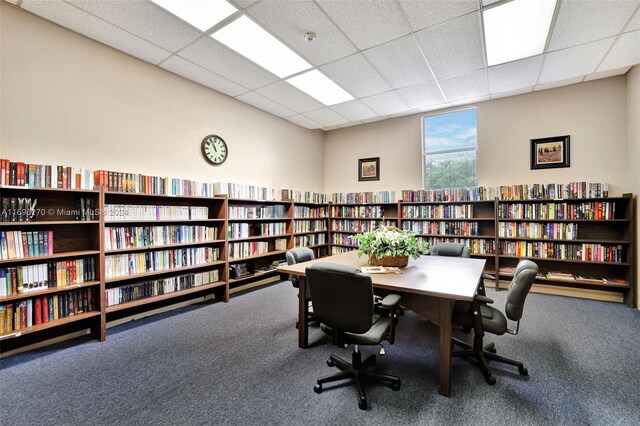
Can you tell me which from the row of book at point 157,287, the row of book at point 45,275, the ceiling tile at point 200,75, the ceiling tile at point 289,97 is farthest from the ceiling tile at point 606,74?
the row of book at point 45,275

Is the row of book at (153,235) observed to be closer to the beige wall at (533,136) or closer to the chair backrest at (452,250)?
the chair backrest at (452,250)

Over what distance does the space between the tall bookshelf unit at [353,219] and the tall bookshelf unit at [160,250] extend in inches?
109

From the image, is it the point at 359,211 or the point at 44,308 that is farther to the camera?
the point at 359,211

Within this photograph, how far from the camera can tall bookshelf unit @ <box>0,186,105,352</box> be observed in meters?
2.34

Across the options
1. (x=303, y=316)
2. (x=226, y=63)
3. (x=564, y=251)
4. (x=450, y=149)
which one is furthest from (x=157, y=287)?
(x=564, y=251)

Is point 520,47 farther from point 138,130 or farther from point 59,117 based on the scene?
point 59,117

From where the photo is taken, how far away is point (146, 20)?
2.63 m

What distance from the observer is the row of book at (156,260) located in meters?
2.96

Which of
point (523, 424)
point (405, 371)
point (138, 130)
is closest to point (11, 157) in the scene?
point (138, 130)

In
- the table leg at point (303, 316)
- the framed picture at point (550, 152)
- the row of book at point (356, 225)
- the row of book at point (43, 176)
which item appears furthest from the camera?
the row of book at point (356, 225)

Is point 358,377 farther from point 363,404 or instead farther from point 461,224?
point 461,224

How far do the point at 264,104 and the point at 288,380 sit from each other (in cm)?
416

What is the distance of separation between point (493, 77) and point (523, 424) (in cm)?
400

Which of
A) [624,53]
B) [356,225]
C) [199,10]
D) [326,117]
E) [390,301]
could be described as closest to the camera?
[390,301]
